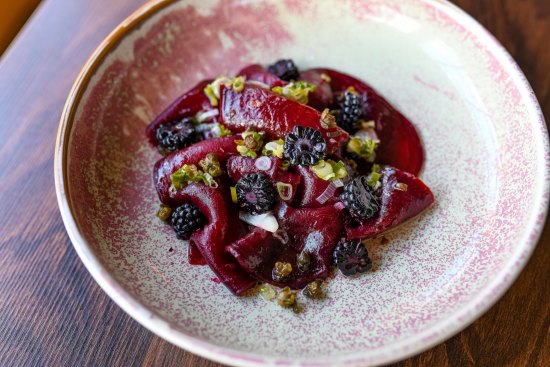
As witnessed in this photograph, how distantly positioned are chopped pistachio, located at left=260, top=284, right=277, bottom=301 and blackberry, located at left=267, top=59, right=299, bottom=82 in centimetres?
99

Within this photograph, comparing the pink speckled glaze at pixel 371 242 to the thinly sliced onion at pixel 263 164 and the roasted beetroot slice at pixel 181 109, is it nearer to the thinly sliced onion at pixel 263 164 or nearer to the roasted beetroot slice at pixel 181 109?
the roasted beetroot slice at pixel 181 109

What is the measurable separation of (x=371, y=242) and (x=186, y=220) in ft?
2.31

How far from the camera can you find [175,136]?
6.77 feet

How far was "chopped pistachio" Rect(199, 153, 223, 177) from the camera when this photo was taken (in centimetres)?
192

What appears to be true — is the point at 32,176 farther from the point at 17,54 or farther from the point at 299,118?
the point at 299,118

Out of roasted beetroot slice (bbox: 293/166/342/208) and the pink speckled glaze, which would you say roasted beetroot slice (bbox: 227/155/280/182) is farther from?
the pink speckled glaze

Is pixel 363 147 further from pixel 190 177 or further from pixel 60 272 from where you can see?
pixel 60 272

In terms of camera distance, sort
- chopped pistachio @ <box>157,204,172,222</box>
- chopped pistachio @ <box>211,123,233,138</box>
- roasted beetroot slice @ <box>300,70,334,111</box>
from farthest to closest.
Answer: roasted beetroot slice @ <box>300,70,334,111</box> < chopped pistachio @ <box>211,123,233,138</box> < chopped pistachio @ <box>157,204,172,222</box>

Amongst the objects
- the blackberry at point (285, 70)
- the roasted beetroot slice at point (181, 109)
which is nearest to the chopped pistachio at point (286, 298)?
the roasted beetroot slice at point (181, 109)

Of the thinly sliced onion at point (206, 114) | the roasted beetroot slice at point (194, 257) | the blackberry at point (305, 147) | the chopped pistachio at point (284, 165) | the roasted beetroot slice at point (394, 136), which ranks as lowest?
the roasted beetroot slice at point (394, 136)

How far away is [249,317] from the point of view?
1.71m

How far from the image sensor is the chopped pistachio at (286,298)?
173 cm

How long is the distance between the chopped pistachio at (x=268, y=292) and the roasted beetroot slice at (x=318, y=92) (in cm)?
80

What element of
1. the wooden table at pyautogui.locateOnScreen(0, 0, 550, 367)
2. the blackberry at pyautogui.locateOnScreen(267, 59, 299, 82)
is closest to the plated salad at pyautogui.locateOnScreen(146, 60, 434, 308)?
the blackberry at pyautogui.locateOnScreen(267, 59, 299, 82)
